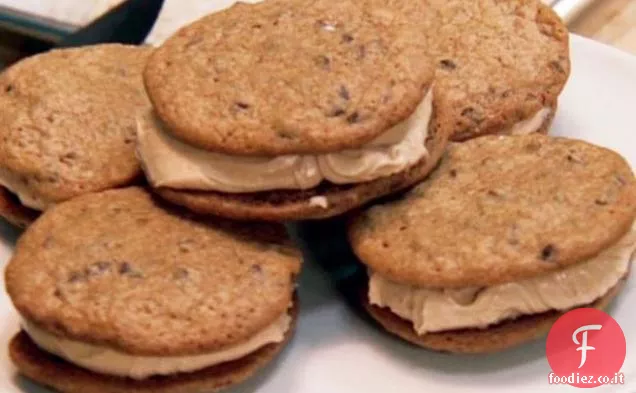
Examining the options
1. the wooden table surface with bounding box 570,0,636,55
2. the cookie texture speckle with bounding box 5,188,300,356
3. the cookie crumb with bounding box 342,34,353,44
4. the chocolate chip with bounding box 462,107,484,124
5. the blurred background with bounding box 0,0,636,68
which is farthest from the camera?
the wooden table surface with bounding box 570,0,636,55

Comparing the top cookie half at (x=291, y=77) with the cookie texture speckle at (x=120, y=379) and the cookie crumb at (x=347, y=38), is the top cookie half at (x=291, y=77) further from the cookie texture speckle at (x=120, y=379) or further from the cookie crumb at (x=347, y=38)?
the cookie texture speckle at (x=120, y=379)

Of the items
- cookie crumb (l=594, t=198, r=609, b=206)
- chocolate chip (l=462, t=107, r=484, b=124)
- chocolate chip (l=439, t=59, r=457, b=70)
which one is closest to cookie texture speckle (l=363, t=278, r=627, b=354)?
cookie crumb (l=594, t=198, r=609, b=206)

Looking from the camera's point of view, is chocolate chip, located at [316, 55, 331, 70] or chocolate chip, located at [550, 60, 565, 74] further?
chocolate chip, located at [550, 60, 565, 74]

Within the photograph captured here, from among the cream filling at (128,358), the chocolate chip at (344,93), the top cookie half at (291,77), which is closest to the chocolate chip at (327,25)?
the top cookie half at (291,77)

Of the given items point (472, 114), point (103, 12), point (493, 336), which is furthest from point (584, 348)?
point (103, 12)

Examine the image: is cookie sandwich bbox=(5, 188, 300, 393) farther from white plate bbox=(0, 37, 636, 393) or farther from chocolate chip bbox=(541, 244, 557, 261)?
chocolate chip bbox=(541, 244, 557, 261)

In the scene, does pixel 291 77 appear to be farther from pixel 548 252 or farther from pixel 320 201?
pixel 548 252

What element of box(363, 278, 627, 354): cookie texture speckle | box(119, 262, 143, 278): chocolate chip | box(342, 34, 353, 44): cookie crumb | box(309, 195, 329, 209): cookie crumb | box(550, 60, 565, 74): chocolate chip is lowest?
box(363, 278, 627, 354): cookie texture speckle
